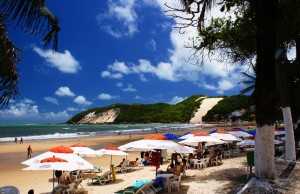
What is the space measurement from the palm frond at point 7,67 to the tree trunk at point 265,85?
9.78m

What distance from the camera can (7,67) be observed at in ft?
22.0

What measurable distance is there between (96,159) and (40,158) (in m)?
18.5

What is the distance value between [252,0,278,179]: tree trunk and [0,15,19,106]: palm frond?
32.1ft

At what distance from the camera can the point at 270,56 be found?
1502 centimetres

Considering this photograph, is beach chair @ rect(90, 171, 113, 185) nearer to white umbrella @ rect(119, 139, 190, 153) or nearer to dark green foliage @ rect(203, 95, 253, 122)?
white umbrella @ rect(119, 139, 190, 153)

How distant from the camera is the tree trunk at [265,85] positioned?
15.0 meters

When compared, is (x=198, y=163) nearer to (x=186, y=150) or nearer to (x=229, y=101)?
(x=186, y=150)

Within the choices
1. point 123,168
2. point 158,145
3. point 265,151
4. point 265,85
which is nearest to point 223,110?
point 123,168

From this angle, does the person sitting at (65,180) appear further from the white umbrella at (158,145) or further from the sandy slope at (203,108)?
the sandy slope at (203,108)

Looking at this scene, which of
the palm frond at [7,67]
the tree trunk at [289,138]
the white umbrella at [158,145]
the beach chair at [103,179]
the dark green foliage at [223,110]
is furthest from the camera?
the dark green foliage at [223,110]

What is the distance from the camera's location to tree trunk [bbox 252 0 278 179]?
1504cm

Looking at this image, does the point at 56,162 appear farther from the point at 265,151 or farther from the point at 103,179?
the point at 265,151

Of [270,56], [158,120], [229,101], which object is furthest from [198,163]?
[158,120]

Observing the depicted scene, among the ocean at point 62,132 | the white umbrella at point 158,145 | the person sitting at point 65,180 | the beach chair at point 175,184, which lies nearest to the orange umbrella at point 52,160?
the person sitting at point 65,180
